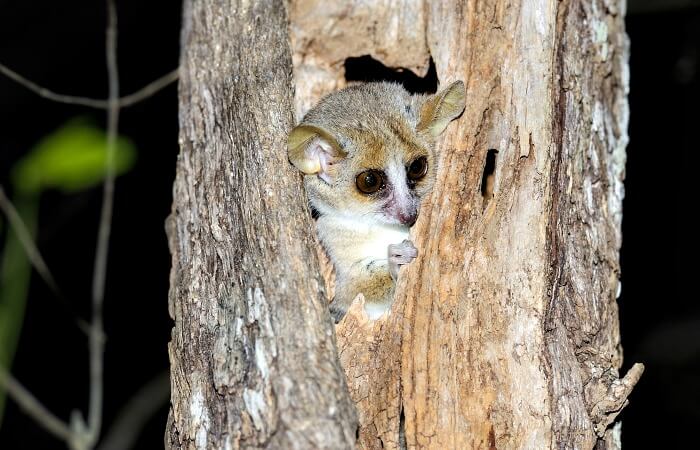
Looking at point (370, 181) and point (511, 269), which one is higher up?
point (370, 181)

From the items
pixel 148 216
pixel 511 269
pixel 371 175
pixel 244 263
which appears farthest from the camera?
pixel 148 216

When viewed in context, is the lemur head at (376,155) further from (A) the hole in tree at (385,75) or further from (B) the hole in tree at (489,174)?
(A) the hole in tree at (385,75)

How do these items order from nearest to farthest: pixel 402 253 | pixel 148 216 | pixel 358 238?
1. pixel 402 253
2. pixel 358 238
3. pixel 148 216

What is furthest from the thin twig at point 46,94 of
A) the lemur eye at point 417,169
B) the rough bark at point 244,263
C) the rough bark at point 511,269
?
the rough bark at point 511,269

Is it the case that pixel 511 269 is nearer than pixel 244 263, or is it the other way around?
pixel 244 263

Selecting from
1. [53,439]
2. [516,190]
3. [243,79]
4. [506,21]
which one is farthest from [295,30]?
[53,439]

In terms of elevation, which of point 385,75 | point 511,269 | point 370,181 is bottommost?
point 511,269

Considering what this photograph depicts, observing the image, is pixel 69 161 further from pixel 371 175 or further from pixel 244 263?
pixel 371 175

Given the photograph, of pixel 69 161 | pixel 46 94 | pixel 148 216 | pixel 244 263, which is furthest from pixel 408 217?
pixel 148 216

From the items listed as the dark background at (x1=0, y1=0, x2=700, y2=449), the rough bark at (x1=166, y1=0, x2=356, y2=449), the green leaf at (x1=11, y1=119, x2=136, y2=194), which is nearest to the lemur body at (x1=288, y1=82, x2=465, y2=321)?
the rough bark at (x1=166, y1=0, x2=356, y2=449)
